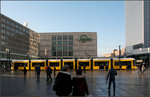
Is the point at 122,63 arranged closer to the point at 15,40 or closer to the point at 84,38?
the point at 84,38

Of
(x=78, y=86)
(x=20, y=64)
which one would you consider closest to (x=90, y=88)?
(x=78, y=86)

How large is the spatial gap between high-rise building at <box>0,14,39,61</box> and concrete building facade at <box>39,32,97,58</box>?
12025mm

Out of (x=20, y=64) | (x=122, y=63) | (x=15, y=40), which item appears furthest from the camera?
(x=15, y=40)

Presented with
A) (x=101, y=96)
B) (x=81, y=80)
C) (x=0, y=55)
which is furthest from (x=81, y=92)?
(x=0, y=55)

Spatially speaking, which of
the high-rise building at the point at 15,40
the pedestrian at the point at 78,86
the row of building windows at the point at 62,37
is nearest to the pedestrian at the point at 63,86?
the pedestrian at the point at 78,86

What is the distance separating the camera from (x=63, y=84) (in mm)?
4828

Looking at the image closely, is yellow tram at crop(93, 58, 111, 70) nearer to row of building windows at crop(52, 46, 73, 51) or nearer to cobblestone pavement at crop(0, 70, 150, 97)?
cobblestone pavement at crop(0, 70, 150, 97)

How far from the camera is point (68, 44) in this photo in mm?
86688

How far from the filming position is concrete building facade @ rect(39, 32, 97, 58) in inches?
3342

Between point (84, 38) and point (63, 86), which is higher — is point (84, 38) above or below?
above

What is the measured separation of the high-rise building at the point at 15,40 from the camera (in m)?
73.8

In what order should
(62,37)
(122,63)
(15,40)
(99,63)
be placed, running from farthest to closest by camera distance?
(62,37) → (15,40) → (99,63) → (122,63)

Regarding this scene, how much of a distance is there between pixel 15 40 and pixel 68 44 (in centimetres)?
2625

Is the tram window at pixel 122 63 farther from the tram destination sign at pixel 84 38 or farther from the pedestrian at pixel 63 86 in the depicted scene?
the tram destination sign at pixel 84 38
